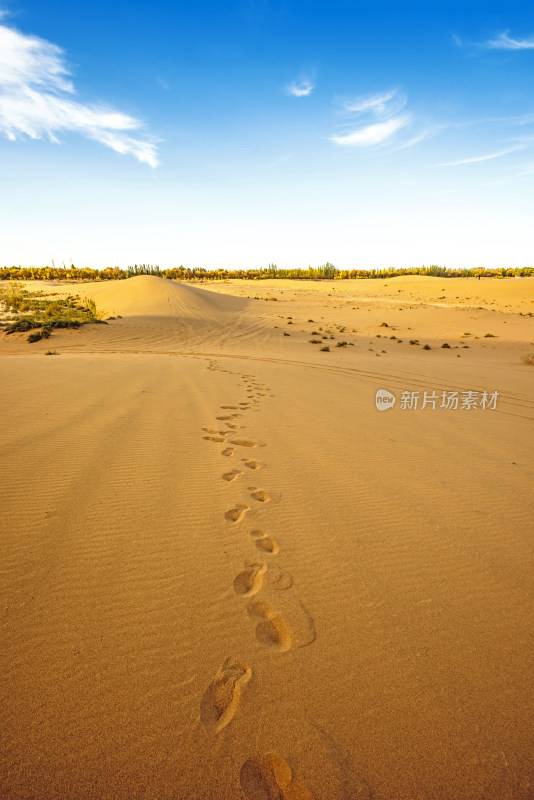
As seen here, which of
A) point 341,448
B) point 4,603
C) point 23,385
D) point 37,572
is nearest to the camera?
point 4,603

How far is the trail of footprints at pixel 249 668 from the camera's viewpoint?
1.10 metres

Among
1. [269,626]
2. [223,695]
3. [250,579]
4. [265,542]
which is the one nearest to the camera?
[223,695]

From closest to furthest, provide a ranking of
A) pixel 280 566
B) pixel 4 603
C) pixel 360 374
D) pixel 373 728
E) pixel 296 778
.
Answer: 1. pixel 296 778
2. pixel 373 728
3. pixel 4 603
4. pixel 280 566
5. pixel 360 374

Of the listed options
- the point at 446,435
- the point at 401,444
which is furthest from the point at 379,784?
the point at 446,435

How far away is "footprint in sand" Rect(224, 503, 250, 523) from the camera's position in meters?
2.41

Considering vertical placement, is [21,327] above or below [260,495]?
above

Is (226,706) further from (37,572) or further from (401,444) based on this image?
(401,444)

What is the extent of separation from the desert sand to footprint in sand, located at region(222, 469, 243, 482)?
1.2 inches

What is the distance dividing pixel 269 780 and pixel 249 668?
333 mm

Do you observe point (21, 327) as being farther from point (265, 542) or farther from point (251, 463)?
point (265, 542)

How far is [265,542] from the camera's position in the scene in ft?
7.18

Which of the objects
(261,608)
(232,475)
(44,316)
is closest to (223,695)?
(261,608)

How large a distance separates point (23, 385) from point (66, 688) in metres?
4.96

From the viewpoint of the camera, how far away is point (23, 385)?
5.33m
